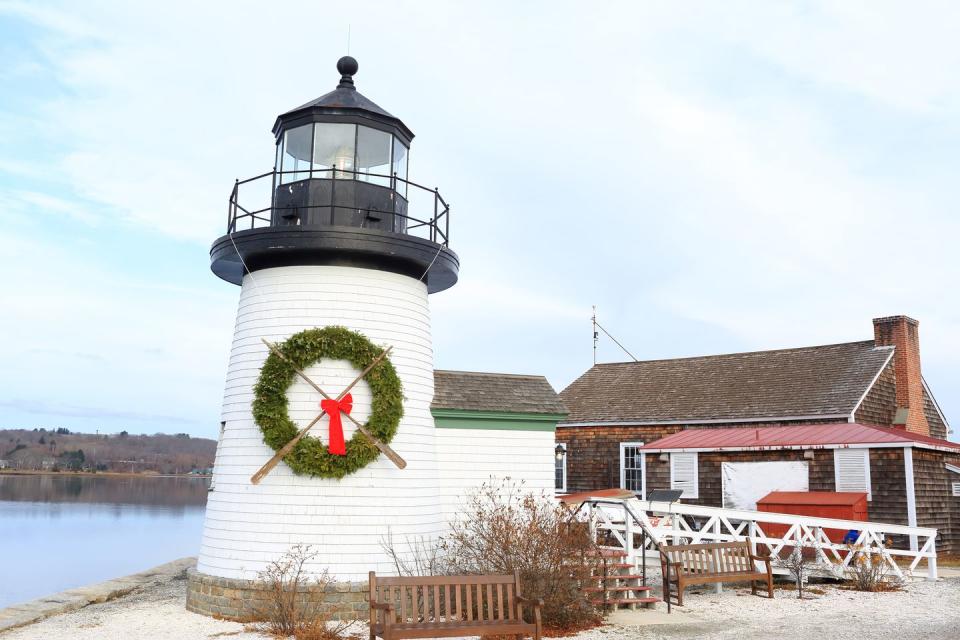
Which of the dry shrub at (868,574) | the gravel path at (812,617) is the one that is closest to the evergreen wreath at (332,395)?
the gravel path at (812,617)

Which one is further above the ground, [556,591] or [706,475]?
[706,475]

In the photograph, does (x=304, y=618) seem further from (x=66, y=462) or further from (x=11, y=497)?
(x=66, y=462)

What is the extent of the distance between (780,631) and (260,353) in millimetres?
7539

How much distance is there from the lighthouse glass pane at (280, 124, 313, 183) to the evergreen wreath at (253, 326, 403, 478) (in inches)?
93.0

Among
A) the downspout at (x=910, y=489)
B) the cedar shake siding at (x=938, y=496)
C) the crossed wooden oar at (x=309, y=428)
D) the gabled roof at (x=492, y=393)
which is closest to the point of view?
the crossed wooden oar at (x=309, y=428)

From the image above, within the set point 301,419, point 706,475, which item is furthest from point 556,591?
point 706,475

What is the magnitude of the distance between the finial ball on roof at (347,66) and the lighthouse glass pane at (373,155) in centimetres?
142

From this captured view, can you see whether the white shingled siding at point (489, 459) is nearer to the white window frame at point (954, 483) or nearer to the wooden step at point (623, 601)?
the wooden step at point (623, 601)

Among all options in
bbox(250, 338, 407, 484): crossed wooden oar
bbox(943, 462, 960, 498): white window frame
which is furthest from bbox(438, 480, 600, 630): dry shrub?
bbox(943, 462, 960, 498): white window frame

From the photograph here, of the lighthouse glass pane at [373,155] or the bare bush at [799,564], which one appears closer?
the lighthouse glass pane at [373,155]

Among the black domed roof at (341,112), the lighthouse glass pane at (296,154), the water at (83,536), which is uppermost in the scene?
the black domed roof at (341,112)

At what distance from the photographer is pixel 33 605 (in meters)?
13.0

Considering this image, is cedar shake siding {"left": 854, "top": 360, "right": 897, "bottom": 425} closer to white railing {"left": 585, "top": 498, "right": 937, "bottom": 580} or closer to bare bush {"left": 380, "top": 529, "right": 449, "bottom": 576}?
white railing {"left": 585, "top": 498, "right": 937, "bottom": 580}

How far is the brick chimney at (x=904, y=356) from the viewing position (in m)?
21.8
